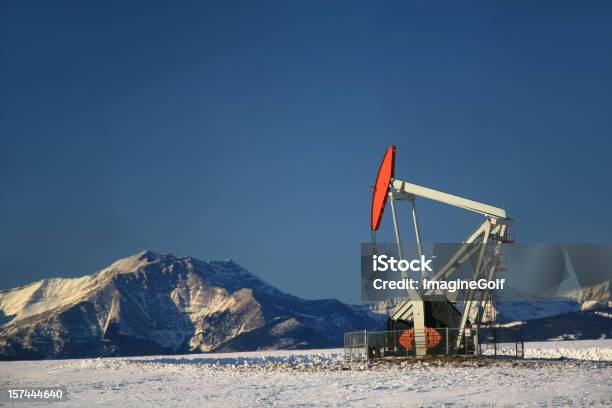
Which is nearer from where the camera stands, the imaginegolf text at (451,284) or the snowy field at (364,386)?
the snowy field at (364,386)

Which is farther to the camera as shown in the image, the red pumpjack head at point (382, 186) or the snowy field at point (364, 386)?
the red pumpjack head at point (382, 186)

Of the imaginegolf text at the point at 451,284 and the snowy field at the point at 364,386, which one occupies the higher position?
the imaginegolf text at the point at 451,284

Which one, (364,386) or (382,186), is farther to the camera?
(382,186)

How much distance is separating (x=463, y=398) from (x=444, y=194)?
1869 cm

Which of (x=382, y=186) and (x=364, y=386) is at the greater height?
(x=382, y=186)

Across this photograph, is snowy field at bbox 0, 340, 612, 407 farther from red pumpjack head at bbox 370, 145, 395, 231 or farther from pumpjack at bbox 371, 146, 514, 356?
red pumpjack head at bbox 370, 145, 395, 231

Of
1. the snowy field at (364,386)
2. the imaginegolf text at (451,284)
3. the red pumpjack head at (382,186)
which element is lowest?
the snowy field at (364,386)

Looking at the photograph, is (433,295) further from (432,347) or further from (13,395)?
(13,395)

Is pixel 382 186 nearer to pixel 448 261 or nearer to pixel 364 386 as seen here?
pixel 448 261

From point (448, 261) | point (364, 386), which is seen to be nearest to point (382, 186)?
point (448, 261)

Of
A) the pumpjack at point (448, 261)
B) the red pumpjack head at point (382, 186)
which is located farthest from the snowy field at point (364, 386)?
the red pumpjack head at point (382, 186)

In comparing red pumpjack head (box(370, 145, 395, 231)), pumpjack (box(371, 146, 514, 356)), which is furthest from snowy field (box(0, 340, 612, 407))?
red pumpjack head (box(370, 145, 395, 231))

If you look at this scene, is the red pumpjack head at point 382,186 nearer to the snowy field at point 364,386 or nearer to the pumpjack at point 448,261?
the pumpjack at point 448,261

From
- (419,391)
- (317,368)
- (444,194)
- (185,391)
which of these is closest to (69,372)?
(317,368)
